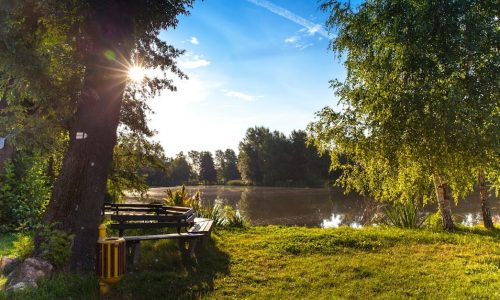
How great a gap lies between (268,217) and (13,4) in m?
16.4

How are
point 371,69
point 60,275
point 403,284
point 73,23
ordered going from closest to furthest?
point 60,275 < point 403,284 < point 73,23 < point 371,69

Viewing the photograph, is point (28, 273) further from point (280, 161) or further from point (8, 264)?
point (280, 161)

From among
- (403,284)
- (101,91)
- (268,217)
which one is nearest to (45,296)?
(101,91)

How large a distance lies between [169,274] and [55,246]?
179 cm

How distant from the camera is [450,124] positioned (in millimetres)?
7426

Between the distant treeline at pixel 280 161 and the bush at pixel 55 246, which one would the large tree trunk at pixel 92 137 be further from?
the distant treeline at pixel 280 161

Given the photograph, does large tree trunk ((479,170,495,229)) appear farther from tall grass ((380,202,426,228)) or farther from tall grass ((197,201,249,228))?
tall grass ((197,201,249,228))

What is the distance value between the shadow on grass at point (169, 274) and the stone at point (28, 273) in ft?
3.47

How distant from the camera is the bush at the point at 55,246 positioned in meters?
5.61

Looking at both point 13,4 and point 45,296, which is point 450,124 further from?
point 13,4

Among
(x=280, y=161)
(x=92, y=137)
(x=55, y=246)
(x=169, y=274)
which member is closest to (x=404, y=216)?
(x=169, y=274)

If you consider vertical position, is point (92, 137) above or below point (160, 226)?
above

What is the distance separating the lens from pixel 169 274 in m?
6.22

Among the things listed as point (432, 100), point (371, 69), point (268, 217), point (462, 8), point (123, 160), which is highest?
point (462, 8)
